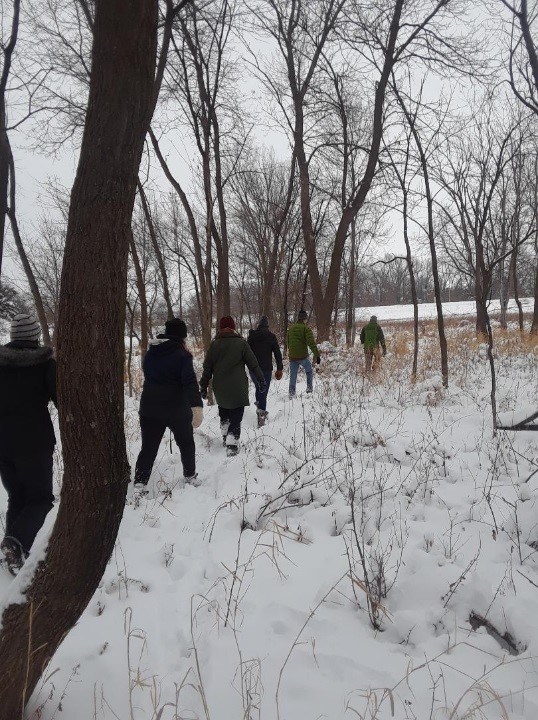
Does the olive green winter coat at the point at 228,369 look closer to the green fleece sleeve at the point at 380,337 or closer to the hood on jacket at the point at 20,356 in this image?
the hood on jacket at the point at 20,356

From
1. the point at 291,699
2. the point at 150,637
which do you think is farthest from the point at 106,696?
the point at 291,699

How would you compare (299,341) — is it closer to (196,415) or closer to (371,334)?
(371,334)

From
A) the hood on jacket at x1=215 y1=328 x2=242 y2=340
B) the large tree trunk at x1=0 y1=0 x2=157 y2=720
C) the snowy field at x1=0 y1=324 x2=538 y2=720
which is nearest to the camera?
the large tree trunk at x1=0 y1=0 x2=157 y2=720

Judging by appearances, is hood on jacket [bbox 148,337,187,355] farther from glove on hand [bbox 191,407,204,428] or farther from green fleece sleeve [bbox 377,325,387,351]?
green fleece sleeve [bbox 377,325,387,351]

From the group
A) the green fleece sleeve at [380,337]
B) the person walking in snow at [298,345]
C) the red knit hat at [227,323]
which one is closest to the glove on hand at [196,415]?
the red knit hat at [227,323]

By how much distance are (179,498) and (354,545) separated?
68.3 inches

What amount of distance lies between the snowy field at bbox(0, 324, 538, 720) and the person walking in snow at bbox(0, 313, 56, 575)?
33cm

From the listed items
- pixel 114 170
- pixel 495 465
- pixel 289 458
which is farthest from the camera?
pixel 289 458

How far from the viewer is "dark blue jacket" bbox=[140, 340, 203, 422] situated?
3.72m

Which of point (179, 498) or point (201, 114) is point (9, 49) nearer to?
point (201, 114)

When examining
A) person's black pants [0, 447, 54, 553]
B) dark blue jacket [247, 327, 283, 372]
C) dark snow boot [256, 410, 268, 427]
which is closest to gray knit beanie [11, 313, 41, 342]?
person's black pants [0, 447, 54, 553]

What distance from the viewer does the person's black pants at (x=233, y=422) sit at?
474 cm

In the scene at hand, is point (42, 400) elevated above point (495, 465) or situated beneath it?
elevated above

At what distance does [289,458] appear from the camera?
13.1 feet
